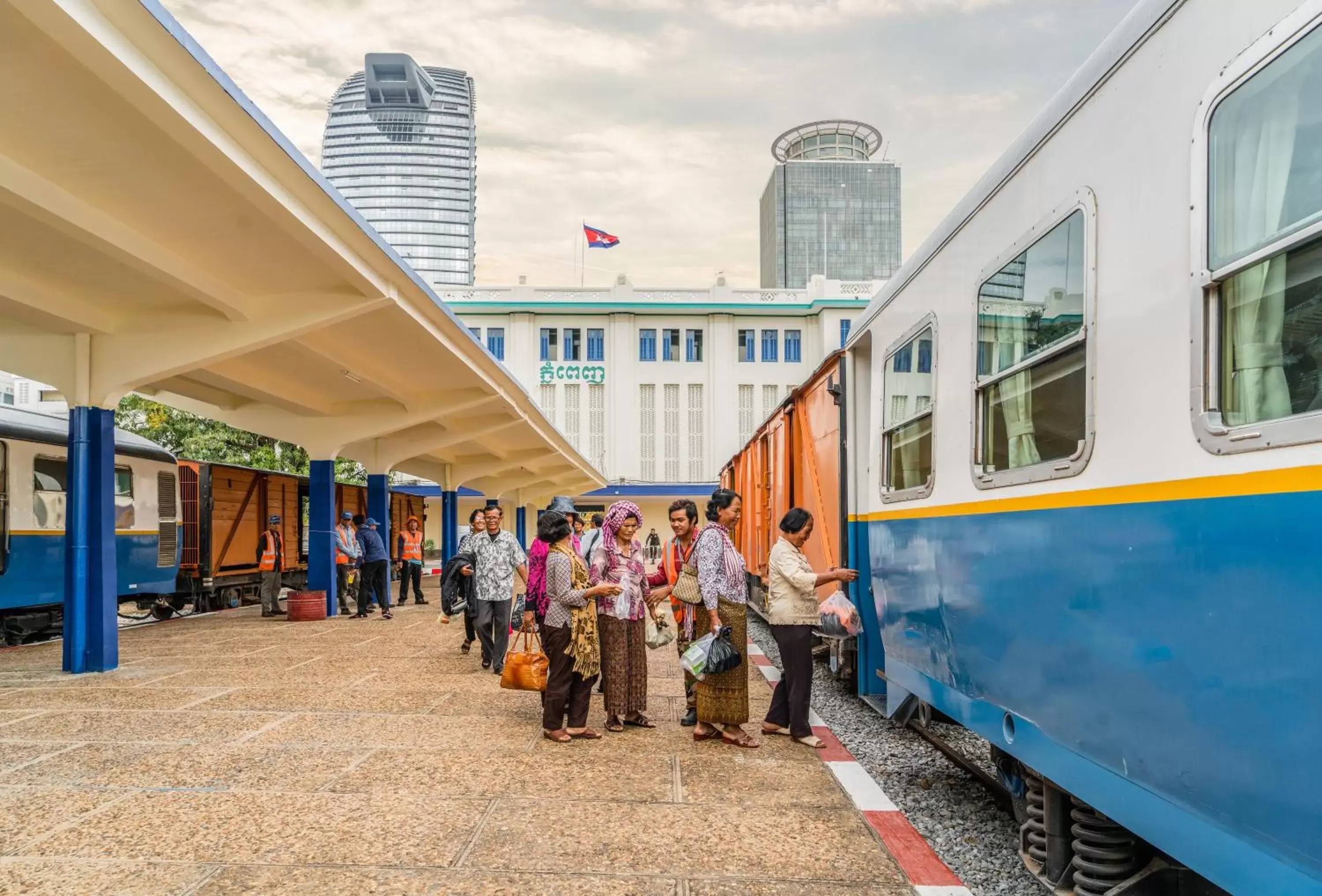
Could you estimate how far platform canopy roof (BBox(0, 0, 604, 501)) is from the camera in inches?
217

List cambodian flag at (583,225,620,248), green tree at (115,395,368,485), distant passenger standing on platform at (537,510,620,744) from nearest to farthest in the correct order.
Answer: distant passenger standing on platform at (537,510,620,744) → green tree at (115,395,368,485) → cambodian flag at (583,225,620,248)

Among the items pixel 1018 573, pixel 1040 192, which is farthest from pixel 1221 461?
pixel 1040 192

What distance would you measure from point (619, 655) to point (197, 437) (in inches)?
1033

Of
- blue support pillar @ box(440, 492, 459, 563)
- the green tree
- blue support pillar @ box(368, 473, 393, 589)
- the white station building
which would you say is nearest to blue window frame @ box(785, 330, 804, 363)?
the white station building

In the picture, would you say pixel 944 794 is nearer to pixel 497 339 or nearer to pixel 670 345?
pixel 670 345

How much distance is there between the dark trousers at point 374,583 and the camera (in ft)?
50.7

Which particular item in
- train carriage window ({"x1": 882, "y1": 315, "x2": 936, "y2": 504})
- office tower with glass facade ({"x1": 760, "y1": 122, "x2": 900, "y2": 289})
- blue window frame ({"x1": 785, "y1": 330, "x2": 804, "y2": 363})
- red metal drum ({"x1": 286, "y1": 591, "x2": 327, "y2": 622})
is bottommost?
red metal drum ({"x1": 286, "y1": 591, "x2": 327, "y2": 622})

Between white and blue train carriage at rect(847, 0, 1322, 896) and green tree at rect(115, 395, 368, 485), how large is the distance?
25.3 metres

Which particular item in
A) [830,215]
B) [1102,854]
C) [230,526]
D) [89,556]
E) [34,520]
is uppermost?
[830,215]

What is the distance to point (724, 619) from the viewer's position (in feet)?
21.1

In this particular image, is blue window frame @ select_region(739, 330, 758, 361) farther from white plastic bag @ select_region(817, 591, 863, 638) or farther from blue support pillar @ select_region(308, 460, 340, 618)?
white plastic bag @ select_region(817, 591, 863, 638)

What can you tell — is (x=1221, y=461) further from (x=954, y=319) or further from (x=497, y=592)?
(x=497, y=592)

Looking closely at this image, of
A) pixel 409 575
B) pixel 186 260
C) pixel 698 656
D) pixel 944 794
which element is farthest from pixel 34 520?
pixel 944 794

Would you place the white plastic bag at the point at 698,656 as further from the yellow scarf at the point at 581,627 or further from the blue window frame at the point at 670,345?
the blue window frame at the point at 670,345
